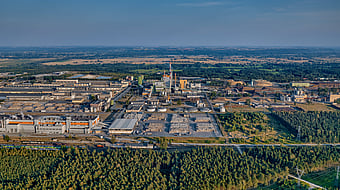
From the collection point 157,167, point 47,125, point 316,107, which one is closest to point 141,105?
point 47,125

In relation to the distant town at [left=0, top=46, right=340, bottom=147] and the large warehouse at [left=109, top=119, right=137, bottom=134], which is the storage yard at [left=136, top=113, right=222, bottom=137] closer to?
the distant town at [left=0, top=46, right=340, bottom=147]

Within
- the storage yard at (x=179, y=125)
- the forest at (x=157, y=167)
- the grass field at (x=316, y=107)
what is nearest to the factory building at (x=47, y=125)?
the forest at (x=157, y=167)

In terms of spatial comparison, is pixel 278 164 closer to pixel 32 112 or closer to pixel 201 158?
pixel 201 158

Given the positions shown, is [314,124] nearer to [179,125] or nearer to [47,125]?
[179,125]

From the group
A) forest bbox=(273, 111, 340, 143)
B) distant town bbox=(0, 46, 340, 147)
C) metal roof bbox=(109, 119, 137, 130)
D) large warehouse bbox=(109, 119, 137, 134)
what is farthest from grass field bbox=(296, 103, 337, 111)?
large warehouse bbox=(109, 119, 137, 134)

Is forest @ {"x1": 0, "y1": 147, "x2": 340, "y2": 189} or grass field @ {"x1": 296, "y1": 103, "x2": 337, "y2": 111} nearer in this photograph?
forest @ {"x1": 0, "y1": 147, "x2": 340, "y2": 189}

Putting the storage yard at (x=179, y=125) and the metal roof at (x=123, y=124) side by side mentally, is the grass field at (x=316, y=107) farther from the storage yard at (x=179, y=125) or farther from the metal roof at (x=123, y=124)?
the metal roof at (x=123, y=124)
